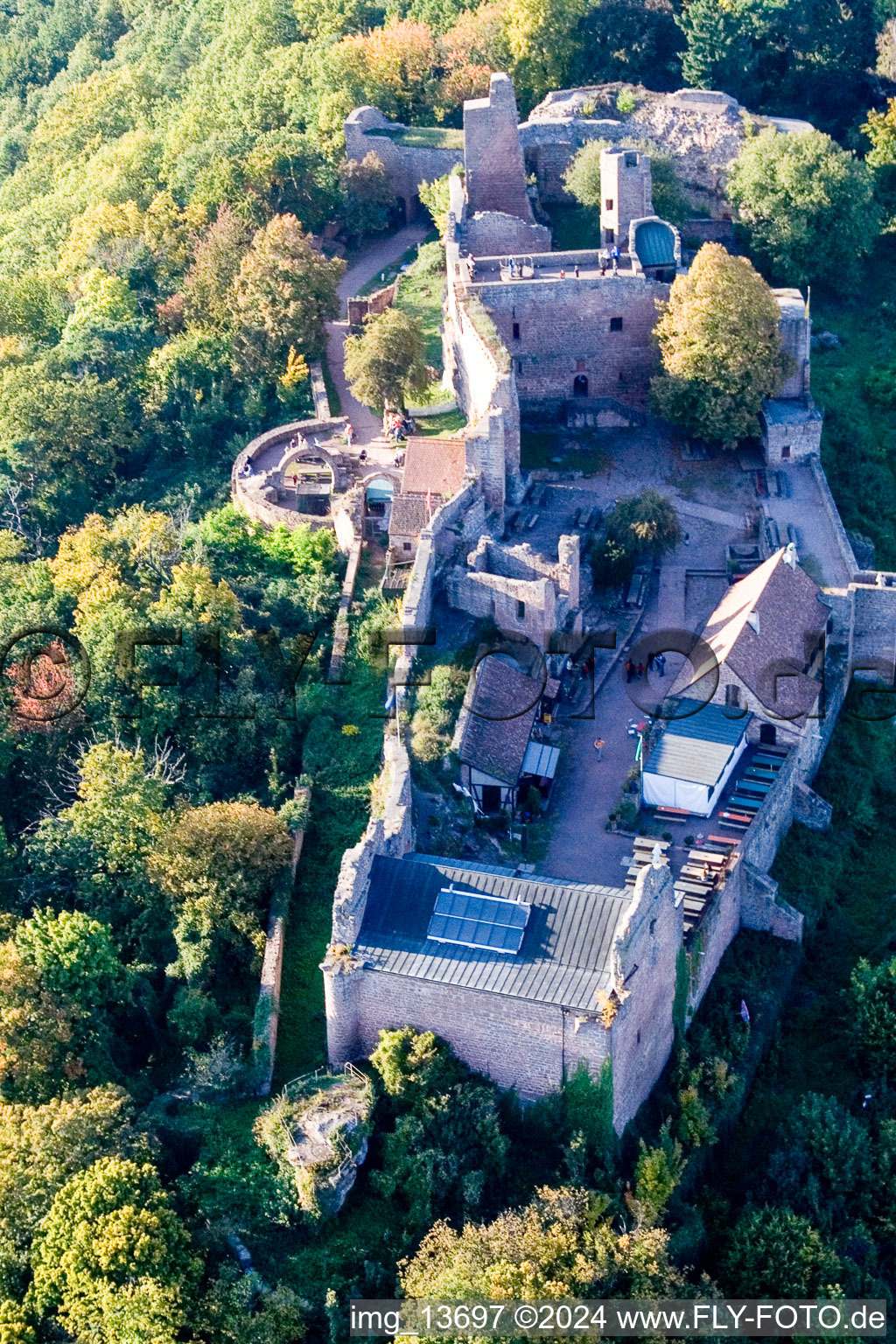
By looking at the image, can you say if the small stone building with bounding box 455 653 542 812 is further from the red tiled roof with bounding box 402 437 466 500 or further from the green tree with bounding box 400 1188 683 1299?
the green tree with bounding box 400 1188 683 1299

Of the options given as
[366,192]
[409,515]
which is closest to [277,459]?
[409,515]

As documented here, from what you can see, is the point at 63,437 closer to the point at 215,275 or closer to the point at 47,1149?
the point at 215,275

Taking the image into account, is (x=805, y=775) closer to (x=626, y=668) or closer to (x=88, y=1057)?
(x=626, y=668)

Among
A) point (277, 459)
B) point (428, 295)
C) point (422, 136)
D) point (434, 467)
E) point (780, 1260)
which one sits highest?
point (422, 136)

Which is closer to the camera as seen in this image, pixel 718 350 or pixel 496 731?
pixel 496 731

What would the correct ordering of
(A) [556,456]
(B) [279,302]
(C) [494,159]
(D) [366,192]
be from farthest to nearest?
(D) [366,192], (C) [494,159], (B) [279,302], (A) [556,456]

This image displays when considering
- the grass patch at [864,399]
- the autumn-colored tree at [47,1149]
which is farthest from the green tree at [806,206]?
the autumn-colored tree at [47,1149]

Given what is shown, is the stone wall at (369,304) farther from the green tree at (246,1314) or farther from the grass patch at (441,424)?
the green tree at (246,1314)

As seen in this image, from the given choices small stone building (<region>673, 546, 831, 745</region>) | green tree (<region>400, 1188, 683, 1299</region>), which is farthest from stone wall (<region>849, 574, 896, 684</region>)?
green tree (<region>400, 1188, 683, 1299</region>)

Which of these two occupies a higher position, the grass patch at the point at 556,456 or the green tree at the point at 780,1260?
the grass patch at the point at 556,456
